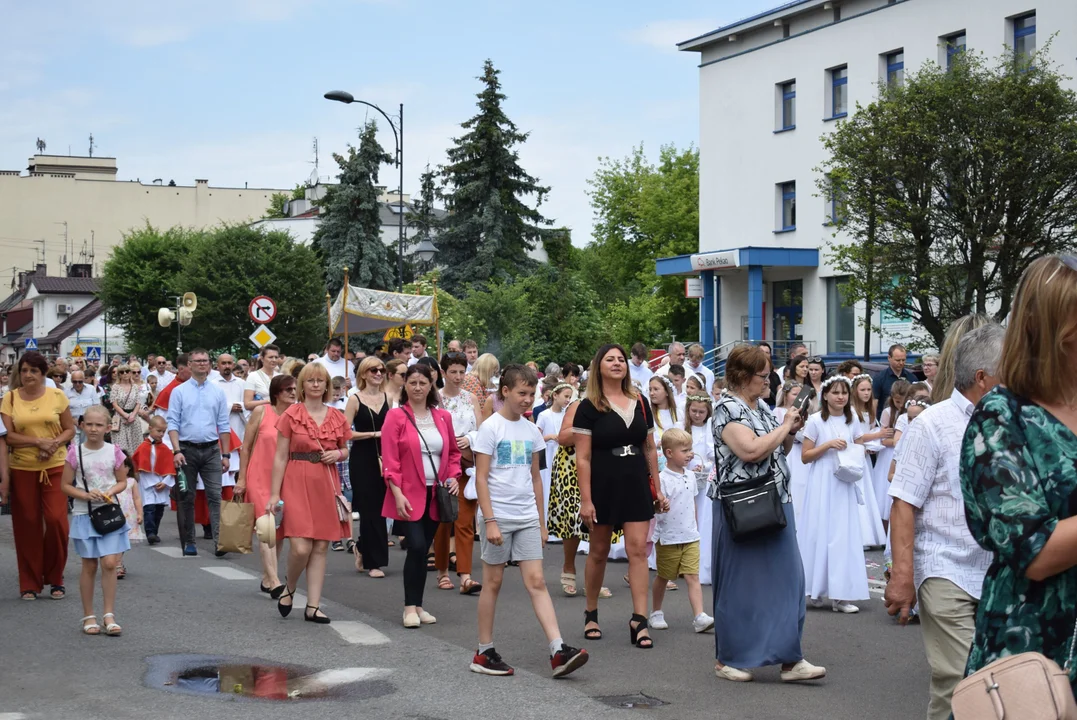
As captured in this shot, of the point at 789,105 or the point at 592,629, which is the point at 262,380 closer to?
the point at 592,629

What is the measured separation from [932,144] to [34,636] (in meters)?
23.8

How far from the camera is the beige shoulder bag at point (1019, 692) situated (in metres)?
2.69

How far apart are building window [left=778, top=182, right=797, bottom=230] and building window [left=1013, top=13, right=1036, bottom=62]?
9.72m

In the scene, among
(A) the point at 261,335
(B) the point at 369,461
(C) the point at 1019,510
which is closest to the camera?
(C) the point at 1019,510

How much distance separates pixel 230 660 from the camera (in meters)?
8.04

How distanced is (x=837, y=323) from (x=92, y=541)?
3791cm

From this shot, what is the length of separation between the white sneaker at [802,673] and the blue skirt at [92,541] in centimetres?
452

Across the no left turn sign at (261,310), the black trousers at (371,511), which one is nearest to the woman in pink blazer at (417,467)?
the black trousers at (371,511)

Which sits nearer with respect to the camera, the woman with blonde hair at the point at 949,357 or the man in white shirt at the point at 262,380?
the woman with blonde hair at the point at 949,357

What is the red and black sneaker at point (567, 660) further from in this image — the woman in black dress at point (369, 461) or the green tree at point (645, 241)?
the green tree at point (645, 241)

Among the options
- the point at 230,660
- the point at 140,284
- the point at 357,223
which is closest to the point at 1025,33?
the point at 357,223

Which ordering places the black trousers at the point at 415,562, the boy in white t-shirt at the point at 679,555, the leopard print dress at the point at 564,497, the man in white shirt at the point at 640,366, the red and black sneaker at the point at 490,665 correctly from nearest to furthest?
the red and black sneaker at the point at 490,665 → the boy in white t-shirt at the point at 679,555 → the black trousers at the point at 415,562 → the leopard print dress at the point at 564,497 → the man in white shirt at the point at 640,366

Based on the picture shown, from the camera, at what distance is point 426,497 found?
31.0 ft

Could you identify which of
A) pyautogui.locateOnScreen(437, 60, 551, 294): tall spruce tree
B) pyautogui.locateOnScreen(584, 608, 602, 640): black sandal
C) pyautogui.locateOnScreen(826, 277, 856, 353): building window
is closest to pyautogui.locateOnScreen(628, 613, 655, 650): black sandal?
pyautogui.locateOnScreen(584, 608, 602, 640): black sandal
